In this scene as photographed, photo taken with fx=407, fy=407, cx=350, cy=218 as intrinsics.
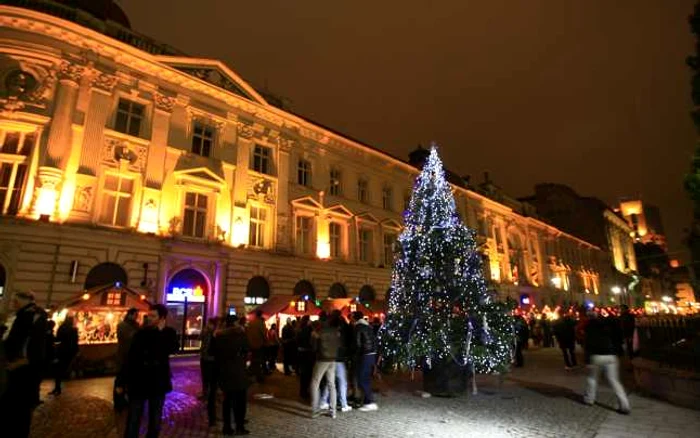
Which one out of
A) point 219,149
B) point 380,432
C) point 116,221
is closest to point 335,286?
point 219,149

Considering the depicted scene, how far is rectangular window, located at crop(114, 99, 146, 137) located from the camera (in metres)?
19.3

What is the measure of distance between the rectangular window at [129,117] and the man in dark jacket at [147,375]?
16669 millimetres

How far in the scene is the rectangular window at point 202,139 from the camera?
21797mm

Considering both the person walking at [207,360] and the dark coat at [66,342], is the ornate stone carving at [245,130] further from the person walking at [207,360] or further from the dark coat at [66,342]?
the person walking at [207,360]

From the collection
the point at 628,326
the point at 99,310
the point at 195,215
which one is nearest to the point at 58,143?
the point at 195,215

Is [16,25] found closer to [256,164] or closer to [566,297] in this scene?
[256,164]

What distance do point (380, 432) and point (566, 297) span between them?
54.4m

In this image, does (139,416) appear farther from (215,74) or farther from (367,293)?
(367,293)

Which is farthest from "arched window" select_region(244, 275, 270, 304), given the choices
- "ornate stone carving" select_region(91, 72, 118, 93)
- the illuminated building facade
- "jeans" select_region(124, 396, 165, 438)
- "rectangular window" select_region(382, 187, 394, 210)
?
"jeans" select_region(124, 396, 165, 438)

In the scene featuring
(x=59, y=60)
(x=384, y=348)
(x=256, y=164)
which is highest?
(x=59, y=60)

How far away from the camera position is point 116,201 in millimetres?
18312

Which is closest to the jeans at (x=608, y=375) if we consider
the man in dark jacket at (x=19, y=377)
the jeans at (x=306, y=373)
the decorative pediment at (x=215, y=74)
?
the jeans at (x=306, y=373)

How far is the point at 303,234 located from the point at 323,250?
162 cm

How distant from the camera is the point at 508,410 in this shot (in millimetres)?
8312
